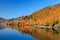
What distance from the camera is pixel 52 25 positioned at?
78125 millimetres

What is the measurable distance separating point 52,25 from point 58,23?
2838 millimetres

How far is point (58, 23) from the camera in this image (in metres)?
77.0
